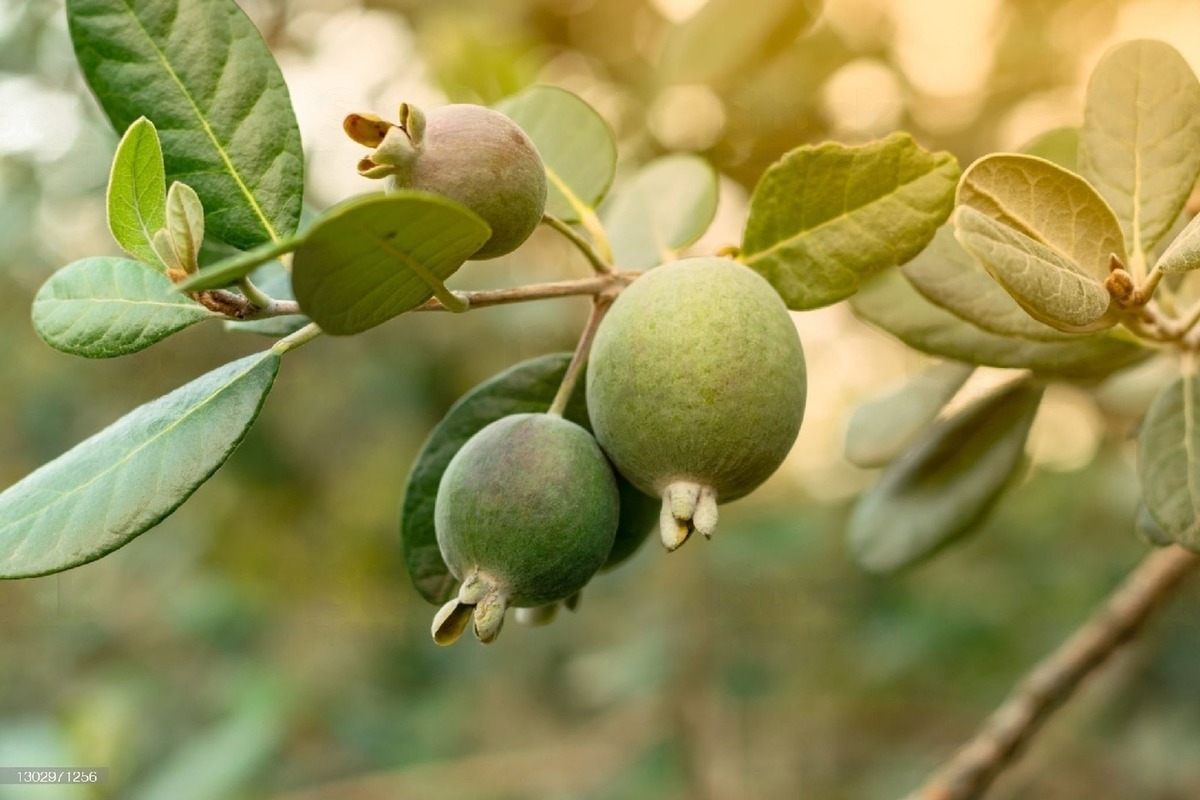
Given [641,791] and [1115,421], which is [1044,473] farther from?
[641,791]

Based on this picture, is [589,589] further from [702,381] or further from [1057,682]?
[702,381]

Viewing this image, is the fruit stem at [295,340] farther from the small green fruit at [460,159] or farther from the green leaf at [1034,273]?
the green leaf at [1034,273]

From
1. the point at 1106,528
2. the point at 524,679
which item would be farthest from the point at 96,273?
the point at 524,679

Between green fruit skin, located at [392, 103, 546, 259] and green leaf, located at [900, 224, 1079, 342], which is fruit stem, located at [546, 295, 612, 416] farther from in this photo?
green leaf, located at [900, 224, 1079, 342]

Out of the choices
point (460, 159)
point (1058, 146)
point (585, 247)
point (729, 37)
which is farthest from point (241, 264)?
point (729, 37)

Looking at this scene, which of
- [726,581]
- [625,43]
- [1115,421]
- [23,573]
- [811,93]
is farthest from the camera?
[726,581]

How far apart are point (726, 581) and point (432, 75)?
245 cm

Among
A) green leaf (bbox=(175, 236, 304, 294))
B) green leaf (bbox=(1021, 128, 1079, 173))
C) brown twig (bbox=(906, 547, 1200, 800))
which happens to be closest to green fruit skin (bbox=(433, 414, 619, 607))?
green leaf (bbox=(175, 236, 304, 294))

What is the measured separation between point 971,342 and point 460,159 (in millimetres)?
562

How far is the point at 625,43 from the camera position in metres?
3.09

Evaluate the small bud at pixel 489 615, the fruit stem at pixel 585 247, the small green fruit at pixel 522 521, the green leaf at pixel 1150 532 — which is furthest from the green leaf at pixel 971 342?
the small bud at pixel 489 615

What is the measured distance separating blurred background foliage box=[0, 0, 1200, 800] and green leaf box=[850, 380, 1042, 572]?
699mm

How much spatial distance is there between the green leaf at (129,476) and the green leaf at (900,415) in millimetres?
788

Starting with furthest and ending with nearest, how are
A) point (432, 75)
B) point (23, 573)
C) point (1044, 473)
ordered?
point (1044, 473)
point (432, 75)
point (23, 573)
